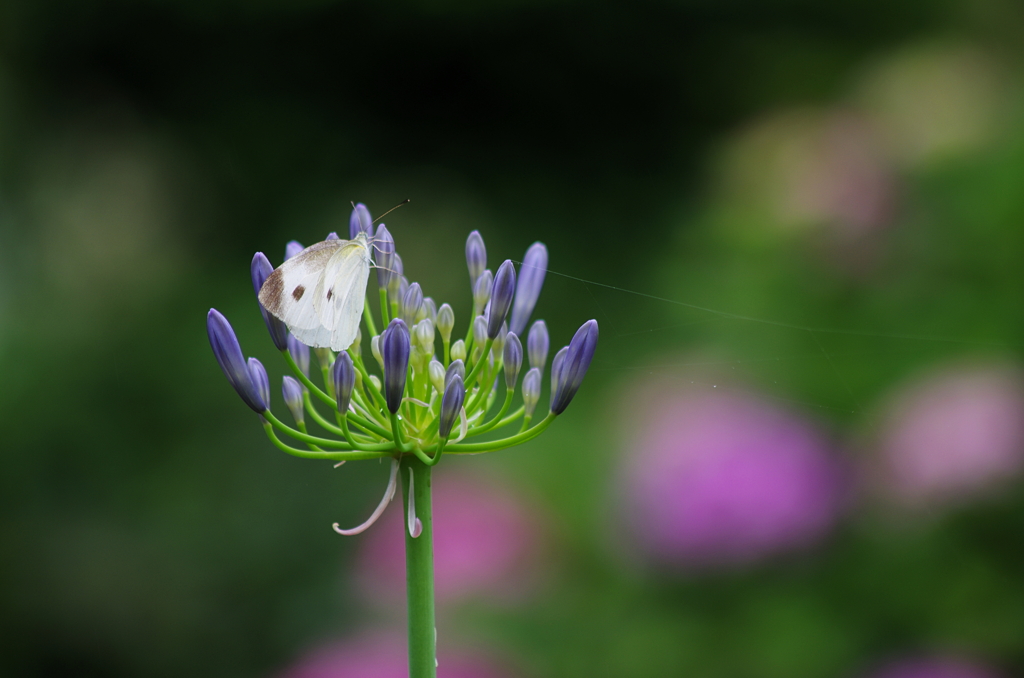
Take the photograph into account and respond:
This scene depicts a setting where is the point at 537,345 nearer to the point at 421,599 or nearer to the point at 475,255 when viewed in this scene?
the point at 475,255

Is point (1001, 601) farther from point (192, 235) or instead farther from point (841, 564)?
point (192, 235)

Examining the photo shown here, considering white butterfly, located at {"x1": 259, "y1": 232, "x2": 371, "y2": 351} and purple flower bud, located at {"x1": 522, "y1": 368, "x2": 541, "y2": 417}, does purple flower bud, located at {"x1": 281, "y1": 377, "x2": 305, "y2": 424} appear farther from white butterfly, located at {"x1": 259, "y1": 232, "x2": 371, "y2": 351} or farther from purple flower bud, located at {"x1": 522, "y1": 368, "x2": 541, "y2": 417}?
purple flower bud, located at {"x1": 522, "y1": 368, "x2": 541, "y2": 417}

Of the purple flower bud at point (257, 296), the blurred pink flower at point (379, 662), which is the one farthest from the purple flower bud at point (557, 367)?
the blurred pink flower at point (379, 662)

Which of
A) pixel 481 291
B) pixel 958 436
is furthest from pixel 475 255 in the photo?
pixel 958 436

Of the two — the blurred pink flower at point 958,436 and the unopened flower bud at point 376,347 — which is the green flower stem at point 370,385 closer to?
the unopened flower bud at point 376,347

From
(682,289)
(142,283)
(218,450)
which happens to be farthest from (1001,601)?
(142,283)

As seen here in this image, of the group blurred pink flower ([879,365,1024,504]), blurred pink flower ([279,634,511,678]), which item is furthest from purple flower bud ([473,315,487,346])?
blurred pink flower ([879,365,1024,504])
